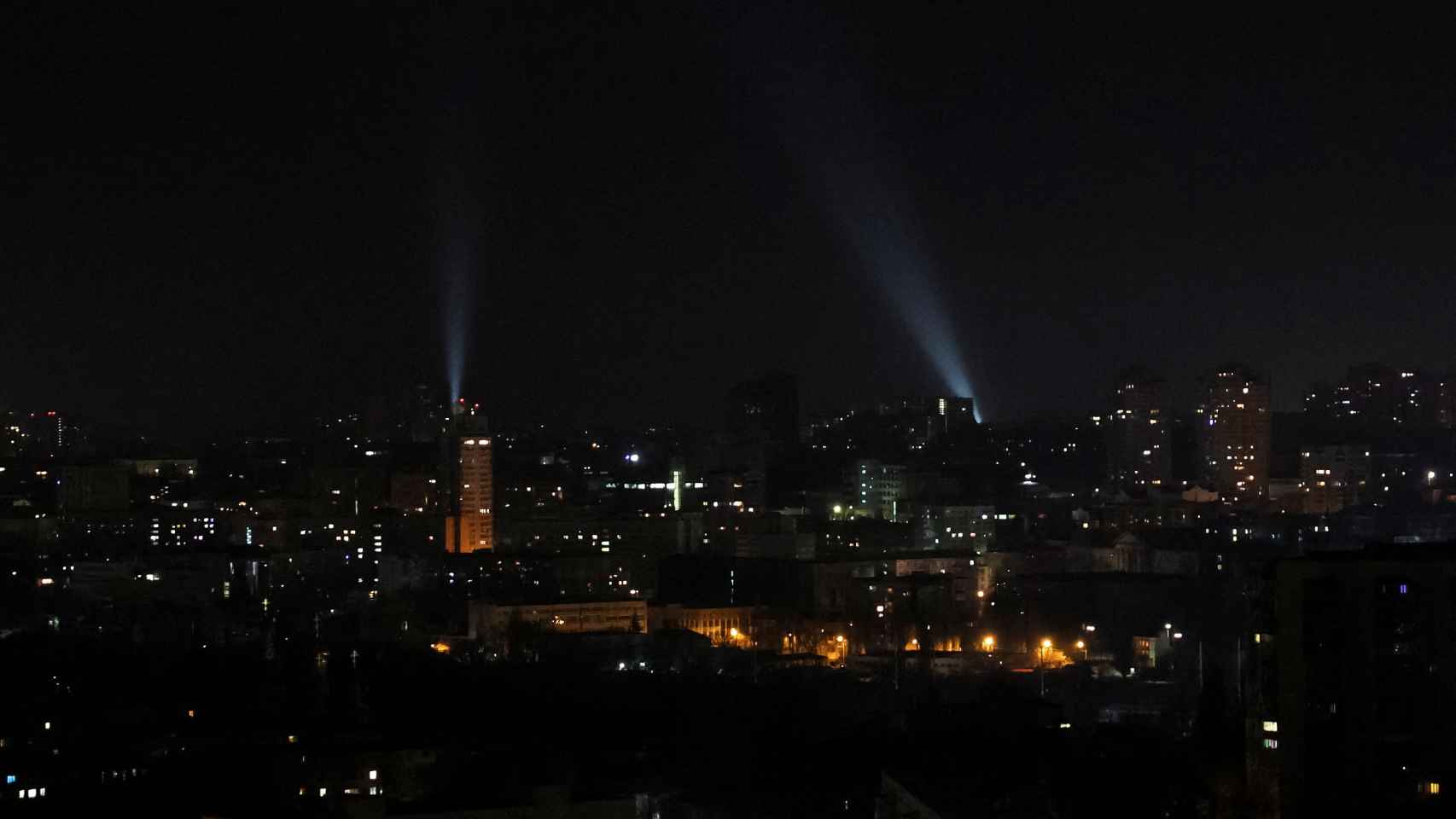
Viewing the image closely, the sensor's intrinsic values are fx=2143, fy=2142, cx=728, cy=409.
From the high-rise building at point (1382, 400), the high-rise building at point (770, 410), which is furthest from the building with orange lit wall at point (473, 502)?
the high-rise building at point (1382, 400)

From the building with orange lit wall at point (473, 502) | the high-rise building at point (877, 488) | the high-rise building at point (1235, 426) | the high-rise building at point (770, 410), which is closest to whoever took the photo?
the building with orange lit wall at point (473, 502)

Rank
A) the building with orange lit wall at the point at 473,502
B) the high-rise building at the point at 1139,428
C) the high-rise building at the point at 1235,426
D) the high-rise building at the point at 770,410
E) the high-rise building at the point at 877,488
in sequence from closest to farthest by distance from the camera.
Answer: the building with orange lit wall at the point at 473,502 → the high-rise building at the point at 877,488 → the high-rise building at the point at 1235,426 → the high-rise building at the point at 1139,428 → the high-rise building at the point at 770,410

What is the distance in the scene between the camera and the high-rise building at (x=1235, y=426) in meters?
32.1

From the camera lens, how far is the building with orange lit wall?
27641 mm

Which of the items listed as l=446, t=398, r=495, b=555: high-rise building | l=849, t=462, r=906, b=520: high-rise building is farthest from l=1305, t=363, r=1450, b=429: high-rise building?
l=446, t=398, r=495, b=555: high-rise building

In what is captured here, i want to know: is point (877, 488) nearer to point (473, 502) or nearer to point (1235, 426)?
point (1235, 426)

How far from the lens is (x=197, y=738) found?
13.1m

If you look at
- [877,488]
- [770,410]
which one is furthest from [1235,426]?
[770,410]

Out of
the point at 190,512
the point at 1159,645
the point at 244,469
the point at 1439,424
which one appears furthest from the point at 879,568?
the point at 244,469

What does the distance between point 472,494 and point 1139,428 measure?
1172 cm

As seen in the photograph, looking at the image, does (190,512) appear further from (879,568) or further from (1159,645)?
(1159,645)

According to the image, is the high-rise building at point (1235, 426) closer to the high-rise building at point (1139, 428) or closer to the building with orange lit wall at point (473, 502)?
the high-rise building at point (1139, 428)

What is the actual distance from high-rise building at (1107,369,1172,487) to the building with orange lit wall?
35.3 feet

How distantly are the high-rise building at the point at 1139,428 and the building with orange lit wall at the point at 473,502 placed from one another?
Result: 10763mm
